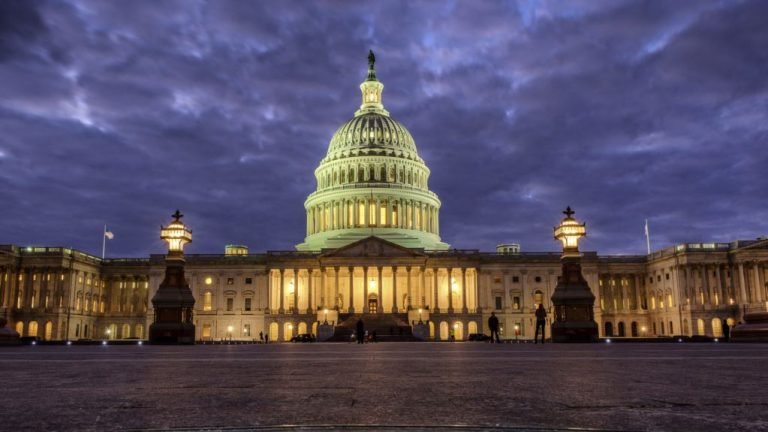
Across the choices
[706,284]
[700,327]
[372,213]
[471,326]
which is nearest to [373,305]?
[471,326]

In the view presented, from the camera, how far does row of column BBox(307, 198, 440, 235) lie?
128500 mm

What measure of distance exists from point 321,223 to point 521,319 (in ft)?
144

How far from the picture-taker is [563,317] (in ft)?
158

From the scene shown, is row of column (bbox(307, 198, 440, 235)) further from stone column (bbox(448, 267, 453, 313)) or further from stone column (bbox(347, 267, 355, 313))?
stone column (bbox(448, 267, 453, 313))

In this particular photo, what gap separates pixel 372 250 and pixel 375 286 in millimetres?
8131

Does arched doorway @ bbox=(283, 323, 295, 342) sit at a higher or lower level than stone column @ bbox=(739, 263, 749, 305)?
lower

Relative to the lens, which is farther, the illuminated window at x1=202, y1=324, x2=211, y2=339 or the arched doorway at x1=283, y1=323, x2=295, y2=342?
the illuminated window at x1=202, y1=324, x2=211, y2=339

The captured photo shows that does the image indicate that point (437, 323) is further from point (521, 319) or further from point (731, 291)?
point (731, 291)

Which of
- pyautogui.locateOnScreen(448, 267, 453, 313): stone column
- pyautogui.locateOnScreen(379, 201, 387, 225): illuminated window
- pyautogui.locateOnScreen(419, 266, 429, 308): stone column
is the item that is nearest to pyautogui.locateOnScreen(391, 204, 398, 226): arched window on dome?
pyautogui.locateOnScreen(379, 201, 387, 225): illuminated window

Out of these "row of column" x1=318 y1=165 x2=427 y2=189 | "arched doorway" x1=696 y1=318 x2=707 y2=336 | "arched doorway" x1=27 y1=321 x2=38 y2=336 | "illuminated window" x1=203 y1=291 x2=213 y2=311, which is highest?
"row of column" x1=318 y1=165 x2=427 y2=189

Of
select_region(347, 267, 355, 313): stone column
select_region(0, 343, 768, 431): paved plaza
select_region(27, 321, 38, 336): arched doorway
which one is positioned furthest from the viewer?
select_region(27, 321, 38, 336): arched doorway

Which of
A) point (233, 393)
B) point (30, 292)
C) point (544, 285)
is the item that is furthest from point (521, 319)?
point (233, 393)

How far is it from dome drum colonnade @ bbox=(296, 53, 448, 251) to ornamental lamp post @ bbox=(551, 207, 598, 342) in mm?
73663

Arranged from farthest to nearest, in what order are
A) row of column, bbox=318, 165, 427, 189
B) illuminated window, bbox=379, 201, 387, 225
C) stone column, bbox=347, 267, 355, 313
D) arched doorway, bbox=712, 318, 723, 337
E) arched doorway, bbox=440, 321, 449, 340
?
row of column, bbox=318, 165, 427, 189
illuminated window, bbox=379, 201, 387, 225
arched doorway, bbox=440, 321, 449, 340
stone column, bbox=347, 267, 355, 313
arched doorway, bbox=712, 318, 723, 337
